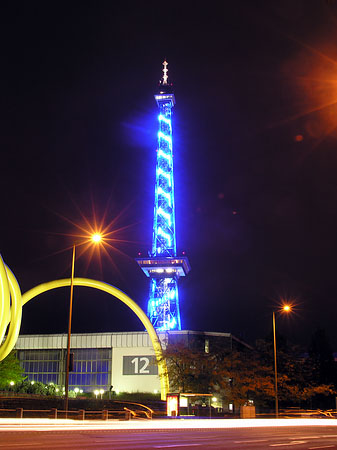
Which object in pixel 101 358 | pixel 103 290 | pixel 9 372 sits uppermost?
pixel 103 290

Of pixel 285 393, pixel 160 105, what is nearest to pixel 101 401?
pixel 285 393

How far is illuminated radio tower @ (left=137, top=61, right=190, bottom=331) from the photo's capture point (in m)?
122

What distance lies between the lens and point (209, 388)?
52.8 m

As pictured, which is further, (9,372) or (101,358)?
(101,358)

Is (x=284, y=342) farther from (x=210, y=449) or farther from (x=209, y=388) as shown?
(x=210, y=449)

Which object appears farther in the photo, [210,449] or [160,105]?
[160,105]

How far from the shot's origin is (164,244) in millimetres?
130125

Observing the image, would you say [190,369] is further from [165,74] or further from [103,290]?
[165,74]

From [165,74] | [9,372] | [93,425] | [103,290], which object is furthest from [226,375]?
[165,74]

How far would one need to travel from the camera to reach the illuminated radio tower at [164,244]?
122 m

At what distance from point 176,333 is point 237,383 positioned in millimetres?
32438

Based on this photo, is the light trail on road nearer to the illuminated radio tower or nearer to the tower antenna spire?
the illuminated radio tower

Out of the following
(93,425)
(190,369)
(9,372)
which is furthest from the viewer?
(9,372)

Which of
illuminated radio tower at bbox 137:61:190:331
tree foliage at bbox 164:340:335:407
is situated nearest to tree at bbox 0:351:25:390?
tree foliage at bbox 164:340:335:407
